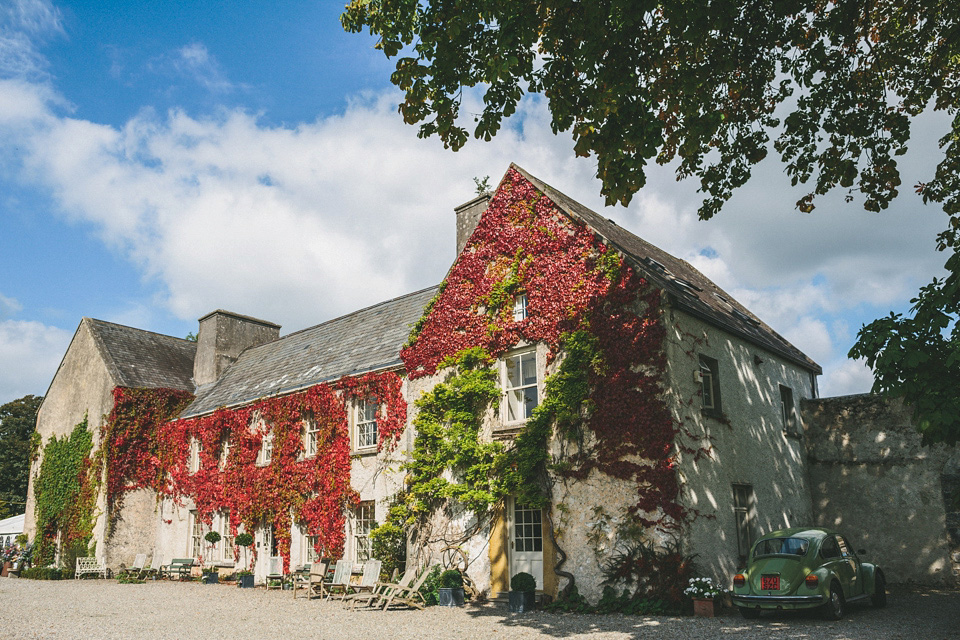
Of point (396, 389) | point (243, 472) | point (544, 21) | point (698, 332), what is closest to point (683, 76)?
point (544, 21)

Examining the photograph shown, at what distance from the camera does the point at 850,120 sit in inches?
466

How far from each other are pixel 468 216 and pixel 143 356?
57.2 ft

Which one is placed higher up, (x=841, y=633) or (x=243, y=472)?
(x=243, y=472)

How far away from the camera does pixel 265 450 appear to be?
24.3m

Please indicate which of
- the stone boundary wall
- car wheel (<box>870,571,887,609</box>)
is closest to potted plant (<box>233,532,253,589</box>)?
car wheel (<box>870,571,887,609</box>)

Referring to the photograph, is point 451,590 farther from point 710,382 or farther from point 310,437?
point 310,437

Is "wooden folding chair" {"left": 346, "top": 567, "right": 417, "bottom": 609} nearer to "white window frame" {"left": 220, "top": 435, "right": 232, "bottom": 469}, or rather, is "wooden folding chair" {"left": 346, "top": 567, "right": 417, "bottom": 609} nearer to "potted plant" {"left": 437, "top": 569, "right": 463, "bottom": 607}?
"potted plant" {"left": 437, "top": 569, "right": 463, "bottom": 607}

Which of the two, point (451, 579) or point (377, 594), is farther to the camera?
point (451, 579)

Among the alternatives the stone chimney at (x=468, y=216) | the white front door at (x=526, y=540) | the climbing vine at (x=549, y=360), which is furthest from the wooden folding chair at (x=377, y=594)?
the stone chimney at (x=468, y=216)

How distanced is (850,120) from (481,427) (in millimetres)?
10569

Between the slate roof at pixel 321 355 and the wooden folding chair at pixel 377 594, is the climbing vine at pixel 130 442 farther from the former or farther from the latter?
the wooden folding chair at pixel 377 594

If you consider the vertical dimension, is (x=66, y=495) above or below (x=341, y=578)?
above

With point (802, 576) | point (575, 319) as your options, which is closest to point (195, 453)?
point (575, 319)

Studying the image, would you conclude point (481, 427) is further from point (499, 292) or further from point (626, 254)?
point (626, 254)
